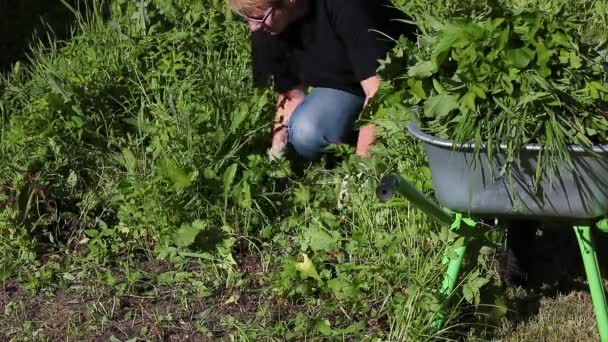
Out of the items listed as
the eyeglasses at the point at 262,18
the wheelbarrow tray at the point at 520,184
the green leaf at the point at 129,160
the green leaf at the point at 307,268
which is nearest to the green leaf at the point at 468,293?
the wheelbarrow tray at the point at 520,184

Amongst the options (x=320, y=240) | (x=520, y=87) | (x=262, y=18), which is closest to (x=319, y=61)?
(x=262, y=18)

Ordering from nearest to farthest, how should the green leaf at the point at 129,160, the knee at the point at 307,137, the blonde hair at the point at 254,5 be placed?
the blonde hair at the point at 254,5 < the green leaf at the point at 129,160 < the knee at the point at 307,137

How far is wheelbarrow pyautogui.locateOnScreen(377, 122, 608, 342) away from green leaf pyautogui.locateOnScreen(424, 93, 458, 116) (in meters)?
0.07

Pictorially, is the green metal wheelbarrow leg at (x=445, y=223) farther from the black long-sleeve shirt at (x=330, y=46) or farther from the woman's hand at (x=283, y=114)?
the woman's hand at (x=283, y=114)

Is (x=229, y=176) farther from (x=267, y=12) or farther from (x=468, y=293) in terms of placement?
(x=468, y=293)

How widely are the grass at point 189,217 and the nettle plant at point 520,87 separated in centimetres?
43

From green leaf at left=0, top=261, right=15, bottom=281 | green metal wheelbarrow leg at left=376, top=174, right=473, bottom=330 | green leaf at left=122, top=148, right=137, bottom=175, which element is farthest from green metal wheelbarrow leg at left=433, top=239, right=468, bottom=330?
green leaf at left=0, top=261, right=15, bottom=281

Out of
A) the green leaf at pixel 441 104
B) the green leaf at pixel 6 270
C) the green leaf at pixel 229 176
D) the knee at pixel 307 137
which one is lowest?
the green leaf at pixel 6 270

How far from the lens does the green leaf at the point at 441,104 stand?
269 centimetres

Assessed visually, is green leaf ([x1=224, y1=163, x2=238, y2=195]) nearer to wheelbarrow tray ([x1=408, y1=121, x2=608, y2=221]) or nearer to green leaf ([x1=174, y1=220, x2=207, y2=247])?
green leaf ([x1=174, y1=220, x2=207, y2=247])

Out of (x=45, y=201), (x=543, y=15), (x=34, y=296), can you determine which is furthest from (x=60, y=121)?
(x=543, y=15)

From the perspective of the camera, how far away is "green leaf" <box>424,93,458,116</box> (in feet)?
8.83

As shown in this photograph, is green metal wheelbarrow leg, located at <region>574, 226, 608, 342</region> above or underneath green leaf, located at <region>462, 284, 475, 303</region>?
above

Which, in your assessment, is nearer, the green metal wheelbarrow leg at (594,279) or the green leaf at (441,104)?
the green leaf at (441,104)
